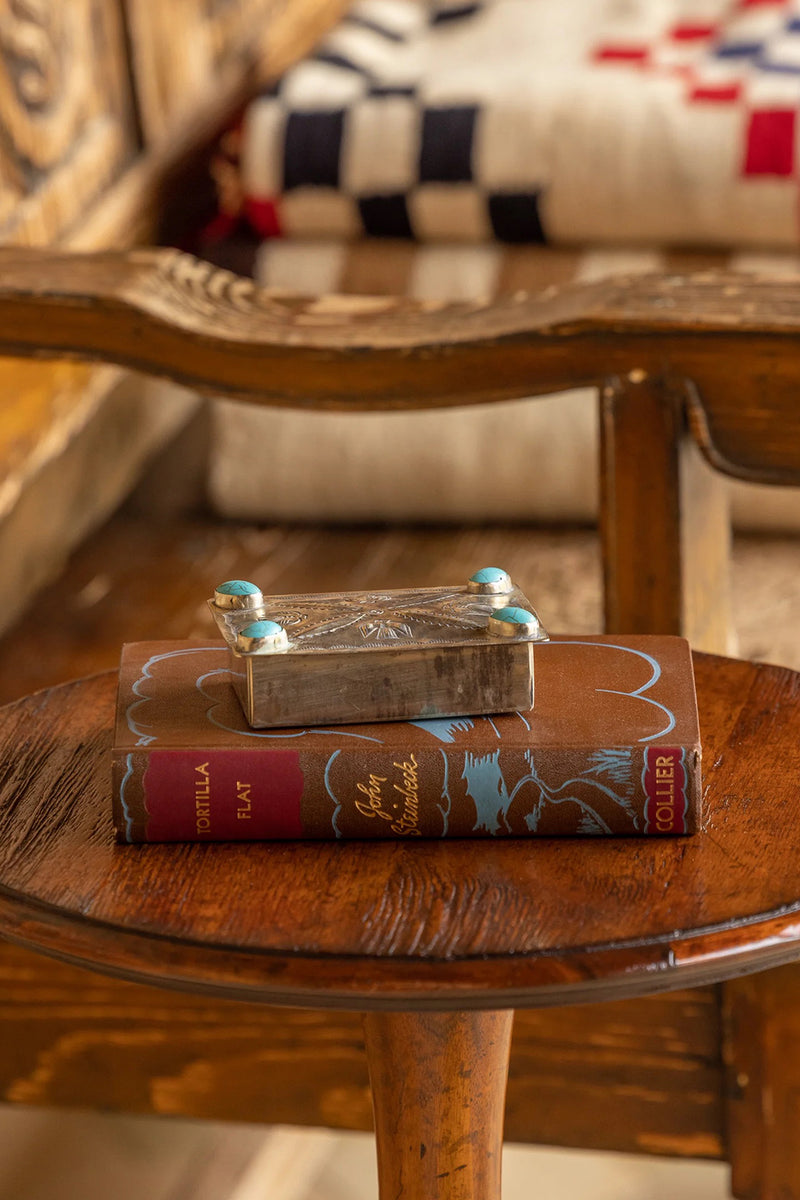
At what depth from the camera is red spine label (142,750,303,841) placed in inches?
23.4

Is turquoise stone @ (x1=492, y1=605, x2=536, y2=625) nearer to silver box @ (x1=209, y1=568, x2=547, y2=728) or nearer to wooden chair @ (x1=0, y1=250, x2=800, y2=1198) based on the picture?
silver box @ (x1=209, y1=568, x2=547, y2=728)

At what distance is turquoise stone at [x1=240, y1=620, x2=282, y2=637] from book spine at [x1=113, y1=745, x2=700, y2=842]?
47mm

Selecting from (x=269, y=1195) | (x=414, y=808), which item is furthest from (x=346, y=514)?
(x=414, y=808)

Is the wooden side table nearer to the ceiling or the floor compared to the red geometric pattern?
nearer to the floor

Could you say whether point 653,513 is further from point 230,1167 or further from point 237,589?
point 230,1167

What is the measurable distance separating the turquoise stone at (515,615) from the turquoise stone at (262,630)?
0.09 m

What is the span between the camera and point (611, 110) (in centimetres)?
151

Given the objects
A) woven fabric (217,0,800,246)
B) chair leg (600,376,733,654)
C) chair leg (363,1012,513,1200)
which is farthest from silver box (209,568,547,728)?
woven fabric (217,0,800,246)

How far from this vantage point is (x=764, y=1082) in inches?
43.3

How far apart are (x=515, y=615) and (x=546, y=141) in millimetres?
1030

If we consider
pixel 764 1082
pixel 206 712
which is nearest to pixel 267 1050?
pixel 764 1082

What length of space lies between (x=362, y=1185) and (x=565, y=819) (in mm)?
1175

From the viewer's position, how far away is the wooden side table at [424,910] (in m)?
0.54

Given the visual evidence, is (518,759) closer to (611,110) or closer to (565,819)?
(565,819)
